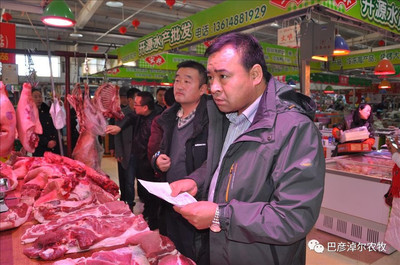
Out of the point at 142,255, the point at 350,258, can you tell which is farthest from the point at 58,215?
the point at 350,258

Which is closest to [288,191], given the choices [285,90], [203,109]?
[285,90]

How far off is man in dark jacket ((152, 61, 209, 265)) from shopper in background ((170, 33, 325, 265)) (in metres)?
0.96

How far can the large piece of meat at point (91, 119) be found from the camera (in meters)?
3.00

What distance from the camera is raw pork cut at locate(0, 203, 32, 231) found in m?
1.72

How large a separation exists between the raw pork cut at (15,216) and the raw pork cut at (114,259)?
508mm

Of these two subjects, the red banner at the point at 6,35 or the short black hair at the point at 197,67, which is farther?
the red banner at the point at 6,35

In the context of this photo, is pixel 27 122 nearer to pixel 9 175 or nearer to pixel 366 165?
pixel 9 175

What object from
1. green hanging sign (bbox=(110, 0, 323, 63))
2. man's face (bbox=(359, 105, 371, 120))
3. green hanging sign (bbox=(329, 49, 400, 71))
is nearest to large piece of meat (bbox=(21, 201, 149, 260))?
green hanging sign (bbox=(110, 0, 323, 63))

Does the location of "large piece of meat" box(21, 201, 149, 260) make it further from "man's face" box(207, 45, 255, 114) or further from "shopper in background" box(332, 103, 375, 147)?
"shopper in background" box(332, 103, 375, 147)

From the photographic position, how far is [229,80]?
1381 mm

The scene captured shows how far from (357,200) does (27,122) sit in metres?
3.91

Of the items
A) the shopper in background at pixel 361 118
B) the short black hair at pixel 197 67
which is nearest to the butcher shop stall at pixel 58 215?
the short black hair at pixel 197 67

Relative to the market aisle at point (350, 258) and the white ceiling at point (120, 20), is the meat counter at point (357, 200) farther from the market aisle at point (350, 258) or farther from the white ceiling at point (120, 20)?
the white ceiling at point (120, 20)

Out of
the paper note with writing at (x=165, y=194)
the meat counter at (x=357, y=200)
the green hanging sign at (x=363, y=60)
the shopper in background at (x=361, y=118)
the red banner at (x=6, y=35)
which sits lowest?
the meat counter at (x=357, y=200)
